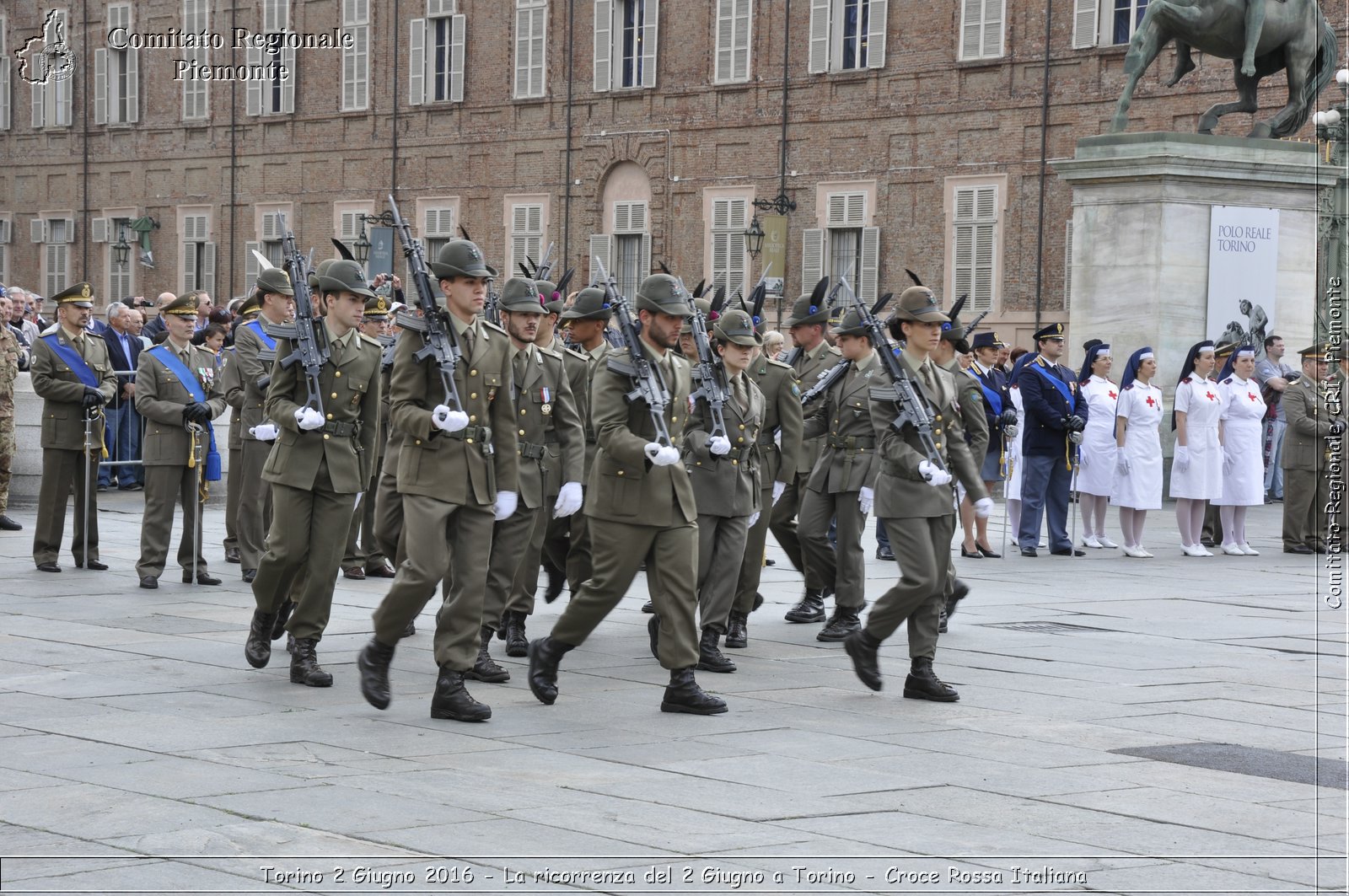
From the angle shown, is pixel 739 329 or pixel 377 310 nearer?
pixel 739 329

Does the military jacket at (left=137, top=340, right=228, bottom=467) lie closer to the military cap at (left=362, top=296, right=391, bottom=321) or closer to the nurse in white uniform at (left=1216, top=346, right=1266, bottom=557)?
the military cap at (left=362, top=296, right=391, bottom=321)

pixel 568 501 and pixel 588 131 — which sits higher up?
pixel 588 131

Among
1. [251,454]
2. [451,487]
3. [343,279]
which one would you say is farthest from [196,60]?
[451,487]

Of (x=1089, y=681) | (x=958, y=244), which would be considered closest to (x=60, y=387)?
(x=1089, y=681)

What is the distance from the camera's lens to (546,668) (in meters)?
9.12

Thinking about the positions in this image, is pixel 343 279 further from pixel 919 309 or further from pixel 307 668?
pixel 919 309

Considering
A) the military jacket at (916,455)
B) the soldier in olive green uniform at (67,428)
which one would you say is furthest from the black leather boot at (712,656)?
the soldier in olive green uniform at (67,428)

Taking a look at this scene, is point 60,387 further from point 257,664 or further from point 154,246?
point 154,246

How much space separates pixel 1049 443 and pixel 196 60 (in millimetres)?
33357

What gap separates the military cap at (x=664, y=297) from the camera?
9.23 m

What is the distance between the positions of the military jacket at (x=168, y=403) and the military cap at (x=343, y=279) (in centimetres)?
378

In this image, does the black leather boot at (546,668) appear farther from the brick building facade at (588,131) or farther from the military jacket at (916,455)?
the brick building facade at (588,131)

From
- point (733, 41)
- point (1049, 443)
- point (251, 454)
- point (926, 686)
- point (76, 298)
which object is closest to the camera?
point (926, 686)

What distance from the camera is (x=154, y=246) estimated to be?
47062mm
